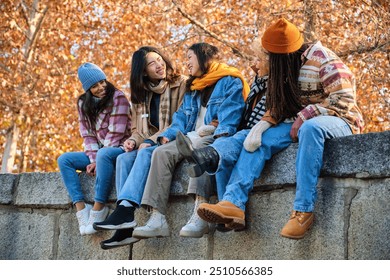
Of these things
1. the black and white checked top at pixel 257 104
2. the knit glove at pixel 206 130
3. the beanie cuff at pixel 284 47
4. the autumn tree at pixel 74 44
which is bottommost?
the knit glove at pixel 206 130

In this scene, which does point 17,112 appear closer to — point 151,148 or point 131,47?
point 131,47

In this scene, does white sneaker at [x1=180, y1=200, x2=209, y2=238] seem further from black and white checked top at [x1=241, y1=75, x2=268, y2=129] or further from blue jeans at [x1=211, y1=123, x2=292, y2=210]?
black and white checked top at [x1=241, y1=75, x2=268, y2=129]

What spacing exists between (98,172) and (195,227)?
114 centimetres

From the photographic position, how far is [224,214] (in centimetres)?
405

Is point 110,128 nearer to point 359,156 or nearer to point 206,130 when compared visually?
point 206,130

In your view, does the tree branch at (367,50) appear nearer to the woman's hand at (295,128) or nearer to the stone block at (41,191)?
the stone block at (41,191)

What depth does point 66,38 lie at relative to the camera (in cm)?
1622

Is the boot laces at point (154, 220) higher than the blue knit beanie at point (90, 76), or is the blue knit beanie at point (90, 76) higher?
the blue knit beanie at point (90, 76)

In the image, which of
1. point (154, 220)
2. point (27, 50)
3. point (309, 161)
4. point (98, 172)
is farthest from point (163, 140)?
point (27, 50)

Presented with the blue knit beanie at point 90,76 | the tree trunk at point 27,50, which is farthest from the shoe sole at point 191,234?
the tree trunk at point 27,50

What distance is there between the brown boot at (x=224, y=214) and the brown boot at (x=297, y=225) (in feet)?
1.03

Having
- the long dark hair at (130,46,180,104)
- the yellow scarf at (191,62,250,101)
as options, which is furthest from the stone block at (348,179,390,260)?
the long dark hair at (130,46,180,104)

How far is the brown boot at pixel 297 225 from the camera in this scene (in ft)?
12.8

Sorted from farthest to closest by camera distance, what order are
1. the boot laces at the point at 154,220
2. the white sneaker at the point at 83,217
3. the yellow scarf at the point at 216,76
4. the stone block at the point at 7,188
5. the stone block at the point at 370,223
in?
the stone block at the point at 7,188 < the white sneaker at the point at 83,217 < the yellow scarf at the point at 216,76 < the boot laces at the point at 154,220 < the stone block at the point at 370,223
